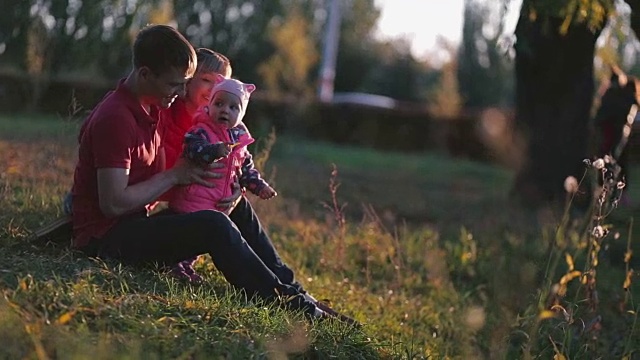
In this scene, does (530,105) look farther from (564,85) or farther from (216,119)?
(216,119)

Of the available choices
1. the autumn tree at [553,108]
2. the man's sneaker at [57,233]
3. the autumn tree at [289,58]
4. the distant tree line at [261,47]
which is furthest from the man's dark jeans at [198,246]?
the autumn tree at [289,58]

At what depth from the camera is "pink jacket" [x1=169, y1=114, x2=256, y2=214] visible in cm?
512

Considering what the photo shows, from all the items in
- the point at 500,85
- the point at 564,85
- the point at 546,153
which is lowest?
the point at 500,85

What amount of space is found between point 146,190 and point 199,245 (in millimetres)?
348

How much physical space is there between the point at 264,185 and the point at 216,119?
449 millimetres

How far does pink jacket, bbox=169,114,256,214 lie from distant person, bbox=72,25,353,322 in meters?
0.12

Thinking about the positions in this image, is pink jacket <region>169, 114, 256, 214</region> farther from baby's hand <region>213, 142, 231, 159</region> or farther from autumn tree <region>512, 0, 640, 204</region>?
autumn tree <region>512, 0, 640, 204</region>

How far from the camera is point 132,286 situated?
457 cm

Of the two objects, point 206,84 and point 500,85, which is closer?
point 206,84

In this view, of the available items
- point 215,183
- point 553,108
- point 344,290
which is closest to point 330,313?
point 215,183

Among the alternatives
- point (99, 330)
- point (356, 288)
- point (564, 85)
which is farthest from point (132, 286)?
point (564, 85)

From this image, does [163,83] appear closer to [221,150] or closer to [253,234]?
[221,150]

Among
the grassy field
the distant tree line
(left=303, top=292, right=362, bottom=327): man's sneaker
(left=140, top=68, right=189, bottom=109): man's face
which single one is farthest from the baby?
the distant tree line

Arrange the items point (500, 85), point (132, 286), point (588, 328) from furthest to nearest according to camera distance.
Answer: point (500, 85)
point (588, 328)
point (132, 286)
